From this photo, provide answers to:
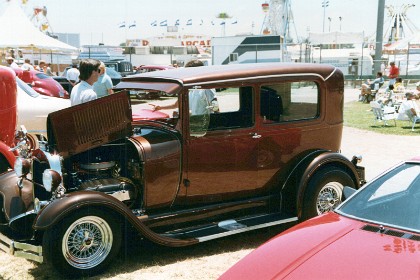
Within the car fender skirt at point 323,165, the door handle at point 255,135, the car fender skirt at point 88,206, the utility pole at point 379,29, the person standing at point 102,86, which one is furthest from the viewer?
the utility pole at point 379,29

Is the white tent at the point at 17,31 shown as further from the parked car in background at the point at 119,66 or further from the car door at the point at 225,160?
the car door at the point at 225,160

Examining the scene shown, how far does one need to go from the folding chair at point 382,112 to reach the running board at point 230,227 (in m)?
9.67

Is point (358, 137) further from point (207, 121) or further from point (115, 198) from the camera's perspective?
point (115, 198)

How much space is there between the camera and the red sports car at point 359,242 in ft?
8.68

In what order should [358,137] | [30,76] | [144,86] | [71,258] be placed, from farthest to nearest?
[30,76] < [358,137] < [144,86] < [71,258]

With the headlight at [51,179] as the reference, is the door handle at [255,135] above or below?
above

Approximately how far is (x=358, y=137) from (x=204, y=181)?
28.0 ft

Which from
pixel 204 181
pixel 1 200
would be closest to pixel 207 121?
pixel 204 181

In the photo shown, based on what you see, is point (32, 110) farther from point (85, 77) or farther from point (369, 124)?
point (369, 124)

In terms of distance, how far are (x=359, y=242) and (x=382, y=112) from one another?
12070 millimetres

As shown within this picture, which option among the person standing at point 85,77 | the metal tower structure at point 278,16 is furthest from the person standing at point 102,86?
the metal tower structure at point 278,16

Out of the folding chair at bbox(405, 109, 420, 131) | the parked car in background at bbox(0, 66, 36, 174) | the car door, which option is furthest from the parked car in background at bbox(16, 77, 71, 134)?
the folding chair at bbox(405, 109, 420, 131)

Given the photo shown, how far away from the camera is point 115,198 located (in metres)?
4.35

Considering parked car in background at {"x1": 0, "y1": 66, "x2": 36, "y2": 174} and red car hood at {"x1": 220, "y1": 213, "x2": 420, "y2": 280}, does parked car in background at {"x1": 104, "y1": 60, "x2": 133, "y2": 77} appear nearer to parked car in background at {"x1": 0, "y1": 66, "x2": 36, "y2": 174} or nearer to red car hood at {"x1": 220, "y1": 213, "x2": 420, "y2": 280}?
parked car in background at {"x1": 0, "y1": 66, "x2": 36, "y2": 174}
